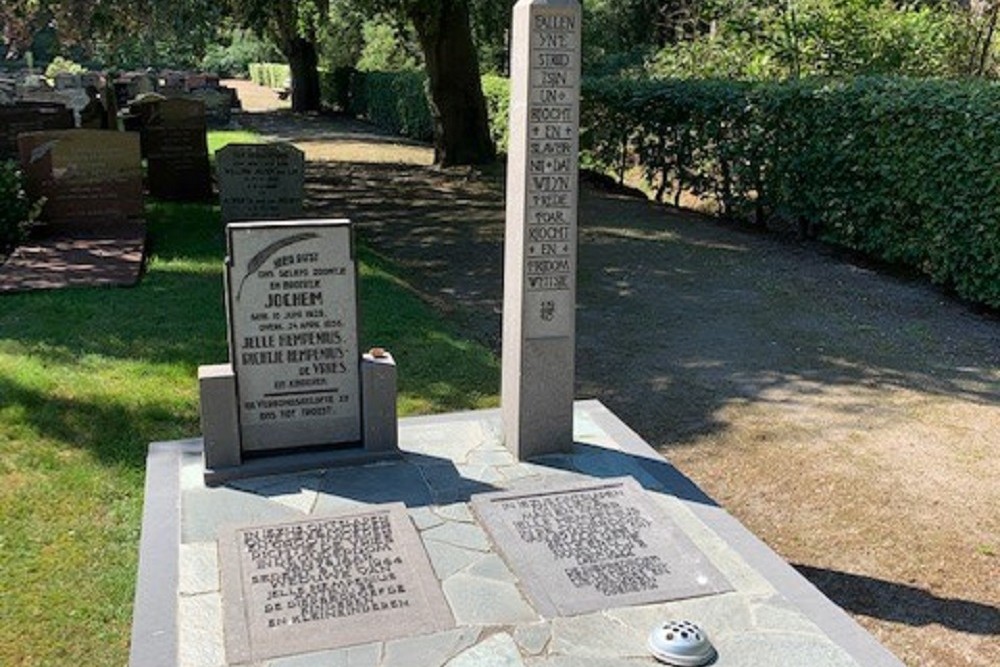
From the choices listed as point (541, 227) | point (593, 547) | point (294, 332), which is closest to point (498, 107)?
point (541, 227)

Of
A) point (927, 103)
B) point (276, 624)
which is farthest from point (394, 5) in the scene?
point (276, 624)

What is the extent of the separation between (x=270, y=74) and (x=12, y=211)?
2016 inches

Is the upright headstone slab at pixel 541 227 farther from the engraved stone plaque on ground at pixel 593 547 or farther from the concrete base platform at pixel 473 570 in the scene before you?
the engraved stone plaque on ground at pixel 593 547

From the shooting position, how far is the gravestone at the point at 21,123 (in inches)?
539

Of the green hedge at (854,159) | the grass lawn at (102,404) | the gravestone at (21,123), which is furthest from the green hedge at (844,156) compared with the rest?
the gravestone at (21,123)

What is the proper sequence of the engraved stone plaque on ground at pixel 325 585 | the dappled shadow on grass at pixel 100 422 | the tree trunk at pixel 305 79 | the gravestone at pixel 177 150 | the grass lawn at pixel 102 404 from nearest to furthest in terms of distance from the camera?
the engraved stone plaque on ground at pixel 325 585
the grass lawn at pixel 102 404
the dappled shadow on grass at pixel 100 422
the gravestone at pixel 177 150
the tree trunk at pixel 305 79

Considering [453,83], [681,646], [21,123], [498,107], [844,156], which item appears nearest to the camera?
[681,646]

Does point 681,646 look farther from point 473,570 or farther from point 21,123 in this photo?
point 21,123

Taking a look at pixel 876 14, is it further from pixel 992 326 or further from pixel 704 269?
pixel 992 326

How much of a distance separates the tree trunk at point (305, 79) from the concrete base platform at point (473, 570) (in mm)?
34333

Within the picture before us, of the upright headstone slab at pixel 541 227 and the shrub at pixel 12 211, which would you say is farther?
the shrub at pixel 12 211

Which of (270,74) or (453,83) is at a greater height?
(270,74)

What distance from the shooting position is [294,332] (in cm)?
523

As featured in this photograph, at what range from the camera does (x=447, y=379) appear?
712 centimetres
